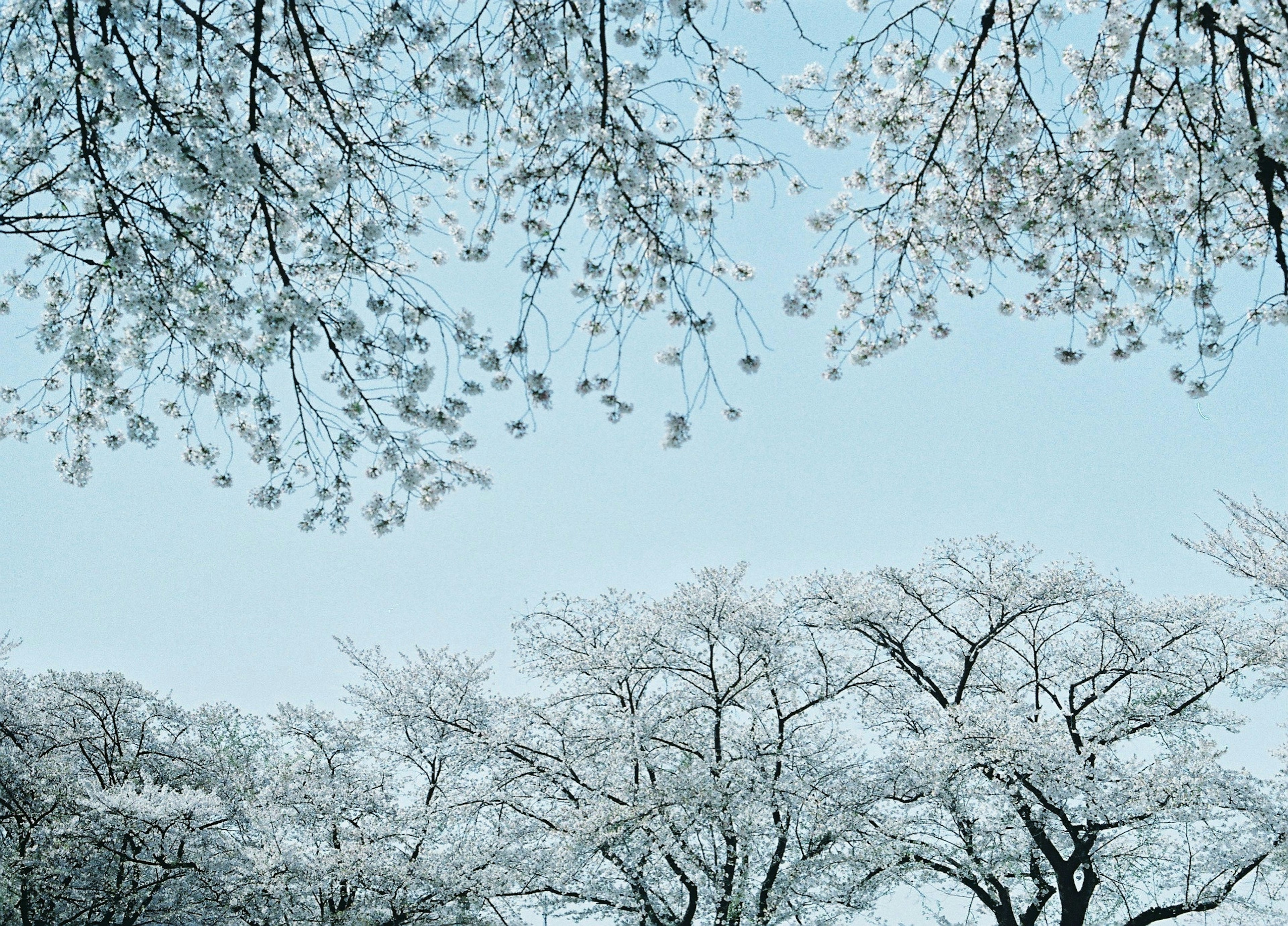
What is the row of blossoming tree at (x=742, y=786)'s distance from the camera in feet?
35.0

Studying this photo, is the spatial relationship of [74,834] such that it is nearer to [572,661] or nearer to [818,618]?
[572,661]

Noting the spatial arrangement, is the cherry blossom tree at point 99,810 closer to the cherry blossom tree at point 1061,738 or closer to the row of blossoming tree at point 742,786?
the row of blossoming tree at point 742,786

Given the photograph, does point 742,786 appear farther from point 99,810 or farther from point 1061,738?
point 99,810

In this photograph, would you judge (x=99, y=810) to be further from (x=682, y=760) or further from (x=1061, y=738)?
(x=1061, y=738)

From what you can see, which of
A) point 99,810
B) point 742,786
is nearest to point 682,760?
point 742,786

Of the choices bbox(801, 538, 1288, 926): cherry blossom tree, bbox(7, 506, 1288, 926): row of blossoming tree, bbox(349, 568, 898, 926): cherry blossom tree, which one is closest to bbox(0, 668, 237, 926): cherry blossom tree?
bbox(7, 506, 1288, 926): row of blossoming tree

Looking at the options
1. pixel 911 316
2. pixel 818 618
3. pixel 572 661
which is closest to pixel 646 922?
pixel 572 661

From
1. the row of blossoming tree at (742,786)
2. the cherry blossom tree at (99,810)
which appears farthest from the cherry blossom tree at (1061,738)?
the cherry blossom tree at (99,810)

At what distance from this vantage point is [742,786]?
1062 centimetres

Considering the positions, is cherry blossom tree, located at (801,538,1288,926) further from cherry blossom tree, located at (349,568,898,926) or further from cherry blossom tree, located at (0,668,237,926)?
cherry blossom tree, located at (0,668,237,926)

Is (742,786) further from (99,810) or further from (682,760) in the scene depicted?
(99,810)

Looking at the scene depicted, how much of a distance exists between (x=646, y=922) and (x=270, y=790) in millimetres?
6907

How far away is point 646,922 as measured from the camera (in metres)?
11.0

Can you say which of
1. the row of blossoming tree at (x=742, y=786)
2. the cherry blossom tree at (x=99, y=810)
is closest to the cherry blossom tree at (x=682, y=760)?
the row of blossoming tree at (x=742, y=786)
